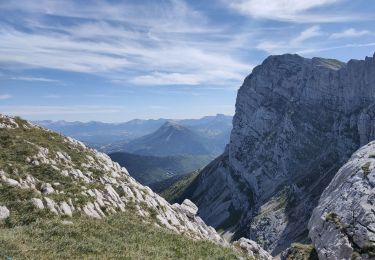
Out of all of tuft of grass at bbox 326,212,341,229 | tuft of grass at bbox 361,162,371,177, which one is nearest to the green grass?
A: tuft of grass at bbox 326,212,341,229

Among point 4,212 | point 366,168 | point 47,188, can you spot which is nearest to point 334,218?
point 366,168

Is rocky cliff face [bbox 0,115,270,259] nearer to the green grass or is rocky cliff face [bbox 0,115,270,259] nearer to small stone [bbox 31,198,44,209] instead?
small stone [bbox 31,198,44,209]

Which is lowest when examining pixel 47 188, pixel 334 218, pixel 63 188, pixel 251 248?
pixel 251 248

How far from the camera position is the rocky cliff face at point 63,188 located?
3666 centimetres

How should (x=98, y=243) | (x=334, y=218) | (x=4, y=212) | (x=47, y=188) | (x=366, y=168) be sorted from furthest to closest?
(x=366, y=168) → (x=334, y=218) → (x=47, y=188) → (x=4, y=212) → (x=98, y=243)

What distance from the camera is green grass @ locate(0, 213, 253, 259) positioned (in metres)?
24.2

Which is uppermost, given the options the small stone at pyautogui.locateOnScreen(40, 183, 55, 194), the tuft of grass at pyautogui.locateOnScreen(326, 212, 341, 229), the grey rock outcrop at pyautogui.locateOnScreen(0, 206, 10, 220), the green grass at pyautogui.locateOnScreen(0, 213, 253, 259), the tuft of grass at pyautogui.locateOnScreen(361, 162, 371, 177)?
the tuft of grass at pyautogui.locateOnScreen(361, 162, 371, 177)

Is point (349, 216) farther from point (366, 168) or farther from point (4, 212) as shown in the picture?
point (4, 212)

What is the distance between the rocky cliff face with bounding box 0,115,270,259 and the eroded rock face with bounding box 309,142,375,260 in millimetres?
8650

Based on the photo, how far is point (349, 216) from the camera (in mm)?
44750

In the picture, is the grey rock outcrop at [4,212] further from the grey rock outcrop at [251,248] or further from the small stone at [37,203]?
the grey rock outcrop at [251,248]

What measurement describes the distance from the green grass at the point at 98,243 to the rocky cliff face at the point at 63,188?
147 inches

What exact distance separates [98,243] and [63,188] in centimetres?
1620

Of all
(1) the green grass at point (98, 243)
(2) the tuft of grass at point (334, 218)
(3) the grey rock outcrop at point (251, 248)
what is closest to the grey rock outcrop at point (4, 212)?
(1) the green grass at point (98, 243)
